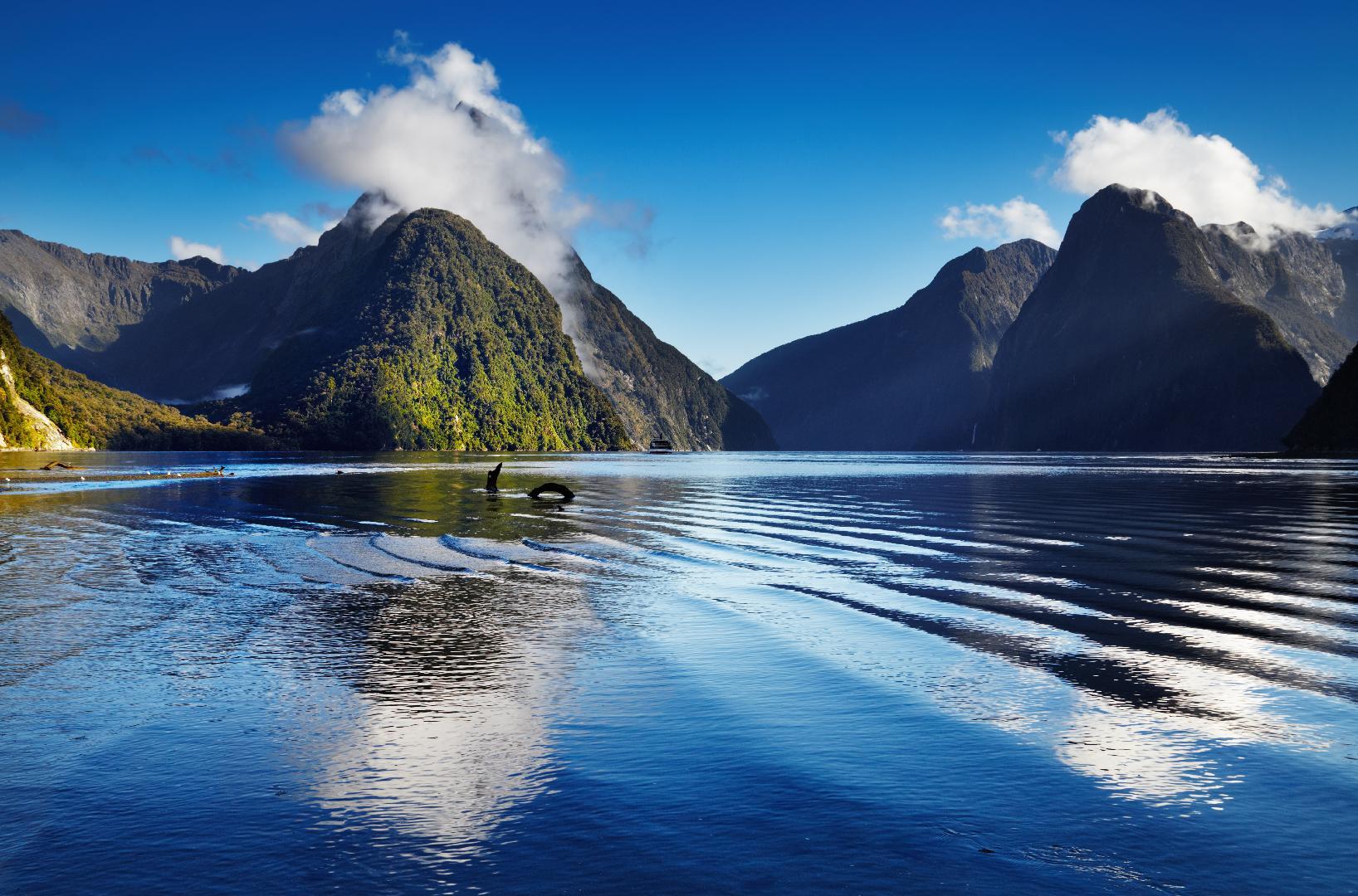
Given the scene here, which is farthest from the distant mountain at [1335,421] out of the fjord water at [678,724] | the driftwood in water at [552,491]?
the fjord water at [678,724]

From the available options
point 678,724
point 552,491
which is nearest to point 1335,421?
point 552,491

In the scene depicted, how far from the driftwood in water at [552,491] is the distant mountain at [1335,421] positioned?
548 feet

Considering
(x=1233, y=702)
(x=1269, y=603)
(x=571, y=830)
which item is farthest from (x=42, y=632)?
(x=1269, y=603)

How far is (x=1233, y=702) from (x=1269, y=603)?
385 inches

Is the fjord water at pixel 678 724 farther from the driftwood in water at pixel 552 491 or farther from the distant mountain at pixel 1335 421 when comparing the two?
the distant mountain at pixel 1335 421

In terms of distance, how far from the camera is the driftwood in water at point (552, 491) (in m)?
54.5

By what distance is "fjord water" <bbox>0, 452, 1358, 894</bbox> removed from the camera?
780 cm

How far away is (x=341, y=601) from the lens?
2139 cm

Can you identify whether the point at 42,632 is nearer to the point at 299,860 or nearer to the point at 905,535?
the point at 299,860

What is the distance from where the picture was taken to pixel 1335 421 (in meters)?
180

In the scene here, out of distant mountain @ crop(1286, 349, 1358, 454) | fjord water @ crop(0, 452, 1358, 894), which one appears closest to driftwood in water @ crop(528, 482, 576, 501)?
fjord water @ crop(0, 452, 1358, 894)

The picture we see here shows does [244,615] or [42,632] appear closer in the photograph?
[42,632]

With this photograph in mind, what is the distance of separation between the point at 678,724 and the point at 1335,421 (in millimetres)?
209700

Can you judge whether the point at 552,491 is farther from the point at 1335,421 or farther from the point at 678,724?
the point at 1335,421
